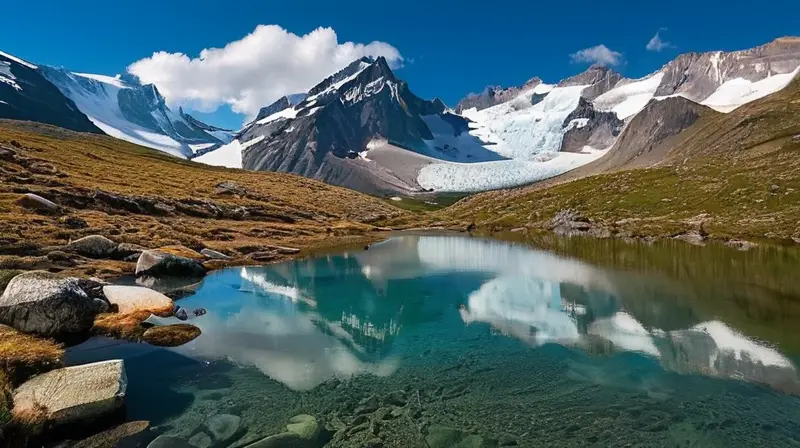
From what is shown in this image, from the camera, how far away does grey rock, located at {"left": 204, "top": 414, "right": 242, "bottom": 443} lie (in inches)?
649

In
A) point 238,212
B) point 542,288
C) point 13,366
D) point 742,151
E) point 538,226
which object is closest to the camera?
point 13,366

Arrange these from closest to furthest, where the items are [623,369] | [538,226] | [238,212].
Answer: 1. [623,369]
2. [238,212]
3. [538,226]

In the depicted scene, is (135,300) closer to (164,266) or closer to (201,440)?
(164,266)

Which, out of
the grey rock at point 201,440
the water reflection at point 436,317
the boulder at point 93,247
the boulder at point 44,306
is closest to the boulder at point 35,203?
the boulder at point 93,247

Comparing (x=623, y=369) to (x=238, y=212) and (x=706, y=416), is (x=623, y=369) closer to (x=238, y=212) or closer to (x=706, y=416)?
(x=706, y=416)

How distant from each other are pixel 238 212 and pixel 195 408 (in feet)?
312

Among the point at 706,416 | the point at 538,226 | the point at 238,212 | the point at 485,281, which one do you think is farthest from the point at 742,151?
the point at 706,416

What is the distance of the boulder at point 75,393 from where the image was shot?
52.3 feet

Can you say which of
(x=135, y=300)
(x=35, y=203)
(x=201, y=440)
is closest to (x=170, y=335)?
(x=135, y=300)

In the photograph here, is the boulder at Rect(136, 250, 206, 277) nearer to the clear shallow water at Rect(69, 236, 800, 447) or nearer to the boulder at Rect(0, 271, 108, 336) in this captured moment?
the clear shallow water at Rect(69, 236, 800, 447)

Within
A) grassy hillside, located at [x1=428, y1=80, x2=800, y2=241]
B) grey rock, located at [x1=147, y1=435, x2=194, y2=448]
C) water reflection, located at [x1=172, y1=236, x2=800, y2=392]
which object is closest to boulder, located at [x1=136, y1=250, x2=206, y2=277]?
water reflection, located at [x1=172, y1=236, x2=800, y2=392]

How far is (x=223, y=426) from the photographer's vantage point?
17.2 meters

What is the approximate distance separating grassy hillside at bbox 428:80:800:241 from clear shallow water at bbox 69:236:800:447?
59.9 meters

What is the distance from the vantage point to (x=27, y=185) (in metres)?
78.2
